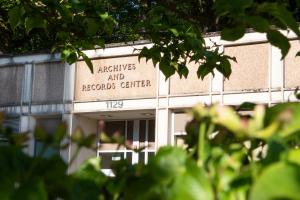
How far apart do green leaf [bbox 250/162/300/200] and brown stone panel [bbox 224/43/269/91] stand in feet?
46.5

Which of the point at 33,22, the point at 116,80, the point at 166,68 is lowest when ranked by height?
the point at 166,68

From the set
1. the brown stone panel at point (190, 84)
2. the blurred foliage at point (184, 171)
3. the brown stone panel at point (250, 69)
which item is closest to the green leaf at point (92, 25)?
the blurred foliage at point (184, 171)

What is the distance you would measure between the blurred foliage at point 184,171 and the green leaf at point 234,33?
481mm

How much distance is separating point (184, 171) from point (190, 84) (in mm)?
14928

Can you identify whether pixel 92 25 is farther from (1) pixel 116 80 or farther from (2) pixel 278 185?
(1) pixel 116 80

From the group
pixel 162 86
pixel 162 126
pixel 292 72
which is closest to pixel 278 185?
pixel 292 72

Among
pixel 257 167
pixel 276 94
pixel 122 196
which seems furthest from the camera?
Result: pixel 276 94

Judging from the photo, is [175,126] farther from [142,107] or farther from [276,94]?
[276,94]

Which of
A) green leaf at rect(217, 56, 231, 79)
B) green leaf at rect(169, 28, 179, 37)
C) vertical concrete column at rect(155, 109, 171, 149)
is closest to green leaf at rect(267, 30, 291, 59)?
green leaf at rect(217, 56, 231, 79)

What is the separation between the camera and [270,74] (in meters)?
14.5

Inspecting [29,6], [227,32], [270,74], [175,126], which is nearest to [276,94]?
[270,74]

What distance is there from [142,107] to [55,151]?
1537 cm

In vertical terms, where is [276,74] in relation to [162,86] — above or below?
above

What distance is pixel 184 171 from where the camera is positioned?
61cm
